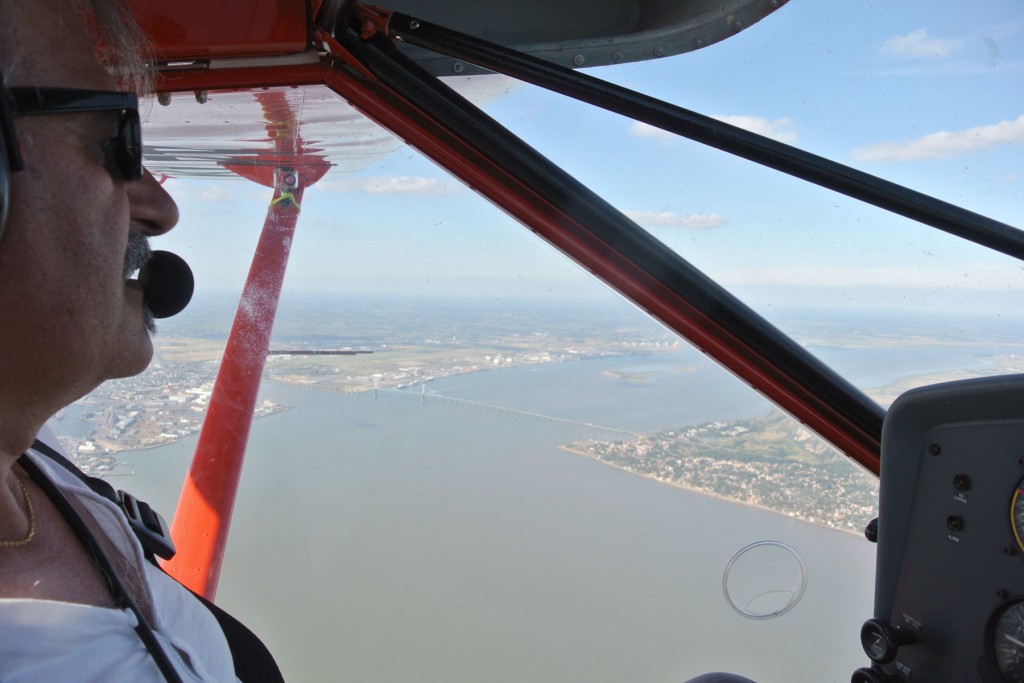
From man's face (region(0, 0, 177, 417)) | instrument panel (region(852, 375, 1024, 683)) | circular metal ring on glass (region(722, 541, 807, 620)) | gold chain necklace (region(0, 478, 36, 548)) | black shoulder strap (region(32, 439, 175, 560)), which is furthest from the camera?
circular metal ring on glass (region(722, 541, 807, 620))

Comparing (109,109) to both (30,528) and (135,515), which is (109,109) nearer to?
(30,528)

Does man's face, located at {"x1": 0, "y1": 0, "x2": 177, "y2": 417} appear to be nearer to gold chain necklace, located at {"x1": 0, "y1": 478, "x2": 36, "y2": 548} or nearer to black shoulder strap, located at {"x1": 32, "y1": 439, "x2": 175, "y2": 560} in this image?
gold chain necklace, located at {"x1": 0, "y1": 478, "x2": 36, "y2": 548}

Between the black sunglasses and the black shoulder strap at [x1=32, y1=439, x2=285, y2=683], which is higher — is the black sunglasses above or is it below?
above

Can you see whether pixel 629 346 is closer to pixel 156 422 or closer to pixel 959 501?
pixel 959 501

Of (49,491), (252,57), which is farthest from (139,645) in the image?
(252,57)

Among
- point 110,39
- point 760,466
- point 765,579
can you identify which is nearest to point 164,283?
point 110,39

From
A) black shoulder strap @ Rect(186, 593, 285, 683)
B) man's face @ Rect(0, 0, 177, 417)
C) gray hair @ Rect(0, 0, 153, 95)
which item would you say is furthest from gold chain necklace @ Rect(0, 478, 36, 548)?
gray hair @ Rect(0, 0, 153, 95)
